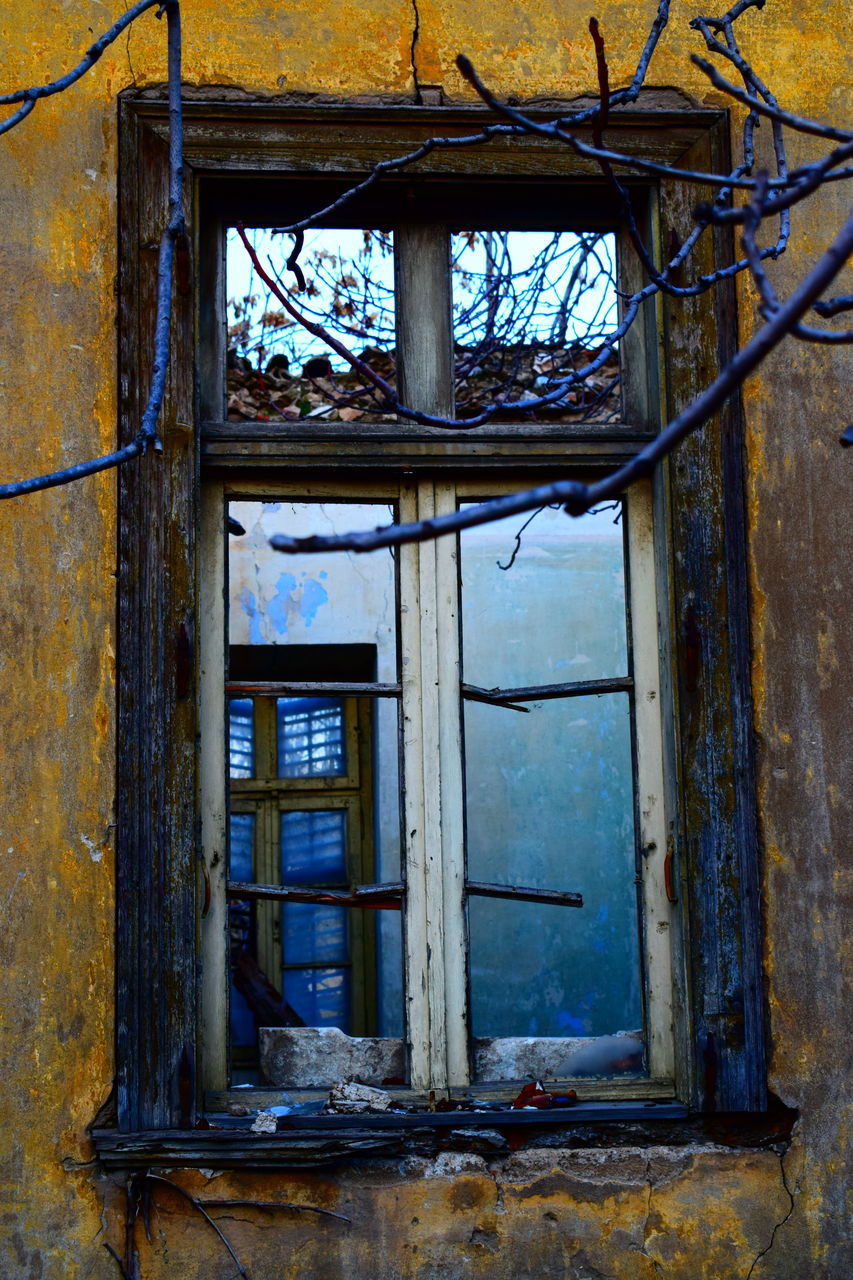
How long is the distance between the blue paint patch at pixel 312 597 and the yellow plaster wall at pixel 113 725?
4351 mm

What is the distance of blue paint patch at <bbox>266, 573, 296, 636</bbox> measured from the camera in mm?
7062

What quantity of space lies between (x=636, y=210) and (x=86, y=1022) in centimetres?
223

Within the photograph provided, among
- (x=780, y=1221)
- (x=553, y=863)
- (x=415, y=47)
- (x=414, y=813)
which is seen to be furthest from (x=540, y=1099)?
(x=553, y=863)

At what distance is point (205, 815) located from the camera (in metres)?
2.77

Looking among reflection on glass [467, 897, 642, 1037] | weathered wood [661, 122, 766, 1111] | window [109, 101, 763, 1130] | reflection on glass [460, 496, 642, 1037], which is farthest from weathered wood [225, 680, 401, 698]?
reflection on glass [467, 897, 642, 1037]

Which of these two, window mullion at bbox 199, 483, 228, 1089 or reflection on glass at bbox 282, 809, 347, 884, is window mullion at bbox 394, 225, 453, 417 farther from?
reflection on glass at bbox 282, 809, 347, 884

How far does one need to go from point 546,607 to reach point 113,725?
4.72 metres

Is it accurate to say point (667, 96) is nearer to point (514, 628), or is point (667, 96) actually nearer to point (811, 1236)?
point (811, 1236)

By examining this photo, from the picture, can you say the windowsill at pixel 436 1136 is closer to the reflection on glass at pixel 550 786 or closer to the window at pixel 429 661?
the window at pixel 429 661

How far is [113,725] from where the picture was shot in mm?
2654

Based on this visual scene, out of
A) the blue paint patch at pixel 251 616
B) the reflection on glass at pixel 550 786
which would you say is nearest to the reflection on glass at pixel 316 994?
the reflection on glass at pixel 550 786

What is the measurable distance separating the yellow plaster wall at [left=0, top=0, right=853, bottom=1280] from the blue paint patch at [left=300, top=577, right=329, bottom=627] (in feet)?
14.3

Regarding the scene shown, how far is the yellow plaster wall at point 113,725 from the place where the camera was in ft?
8.35

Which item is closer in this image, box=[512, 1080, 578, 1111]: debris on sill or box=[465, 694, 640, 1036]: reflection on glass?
box=[512, 1080, 578, 1111]: debris on sill
